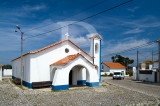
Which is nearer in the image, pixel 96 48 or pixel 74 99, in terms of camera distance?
pixel 74 99

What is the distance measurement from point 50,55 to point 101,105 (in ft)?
31.3

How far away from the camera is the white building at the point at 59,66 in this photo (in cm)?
1477

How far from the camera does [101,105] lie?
8.98m

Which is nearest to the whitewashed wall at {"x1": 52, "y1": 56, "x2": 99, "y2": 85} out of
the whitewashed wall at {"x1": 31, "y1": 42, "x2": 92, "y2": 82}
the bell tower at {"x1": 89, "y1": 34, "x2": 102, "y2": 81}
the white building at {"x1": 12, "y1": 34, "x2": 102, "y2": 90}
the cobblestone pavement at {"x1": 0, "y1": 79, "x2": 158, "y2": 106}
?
the white building at {"x1": 12, "y1": 34, "x2": 102, "y2": 90}

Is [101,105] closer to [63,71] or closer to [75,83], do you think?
[63,71]

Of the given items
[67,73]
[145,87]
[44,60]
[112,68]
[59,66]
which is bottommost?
[145,87]

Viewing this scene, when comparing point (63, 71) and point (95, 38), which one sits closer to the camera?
point (63, 71)

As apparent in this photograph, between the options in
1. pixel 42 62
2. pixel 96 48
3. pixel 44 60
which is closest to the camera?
pixel 42 62

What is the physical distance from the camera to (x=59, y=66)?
1511 cm

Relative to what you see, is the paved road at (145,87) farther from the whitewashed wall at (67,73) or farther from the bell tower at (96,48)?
the whitewashed wall at (67,73)

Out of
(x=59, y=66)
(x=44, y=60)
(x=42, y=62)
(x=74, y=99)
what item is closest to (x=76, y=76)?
(x=59, y=66)

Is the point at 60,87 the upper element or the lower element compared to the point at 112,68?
upper

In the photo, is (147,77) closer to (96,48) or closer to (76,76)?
(96,48)

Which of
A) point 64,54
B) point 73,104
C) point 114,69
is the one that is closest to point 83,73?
point 64,54
